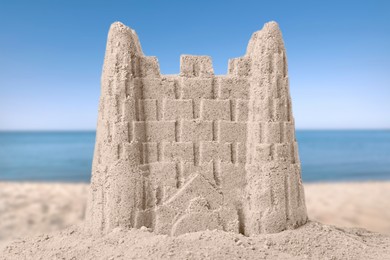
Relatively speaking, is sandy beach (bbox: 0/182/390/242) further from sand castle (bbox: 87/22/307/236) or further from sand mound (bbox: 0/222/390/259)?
sand castle (bbox: 87/22/307/236)

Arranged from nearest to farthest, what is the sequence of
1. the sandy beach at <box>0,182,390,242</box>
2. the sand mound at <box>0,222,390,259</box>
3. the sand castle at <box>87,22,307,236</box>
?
the sand mound at <box>0,222,390,259</box>
the sand castle at <box>87,22,307,236</box>
the sandy beach at <box>0,182,390,242</box>

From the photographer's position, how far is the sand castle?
5086 millimetres

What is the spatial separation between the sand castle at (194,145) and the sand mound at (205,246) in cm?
21

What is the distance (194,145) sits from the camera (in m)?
5.28

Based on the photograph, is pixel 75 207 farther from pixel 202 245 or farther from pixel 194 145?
pixel 202 245

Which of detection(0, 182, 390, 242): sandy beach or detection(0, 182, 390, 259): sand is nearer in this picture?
detection(0, 182, 390, 259): sand

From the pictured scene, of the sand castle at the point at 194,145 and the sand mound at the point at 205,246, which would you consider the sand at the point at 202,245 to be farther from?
the sand castle at the point at 194,145

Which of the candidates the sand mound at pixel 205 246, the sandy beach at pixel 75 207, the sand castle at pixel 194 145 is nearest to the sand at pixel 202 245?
the sand mound at pixel 205 246

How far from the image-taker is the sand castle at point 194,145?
200 inches

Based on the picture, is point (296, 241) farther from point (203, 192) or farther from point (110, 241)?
point (110, 241)

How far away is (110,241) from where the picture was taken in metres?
4.87

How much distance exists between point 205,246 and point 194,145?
1443 mm

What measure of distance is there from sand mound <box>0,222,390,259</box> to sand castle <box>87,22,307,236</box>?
21 cm

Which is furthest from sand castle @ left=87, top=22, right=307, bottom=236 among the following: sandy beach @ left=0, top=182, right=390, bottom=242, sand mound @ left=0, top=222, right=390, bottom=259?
sandy beach @ left=0, top=182, right=390, bottom=242
